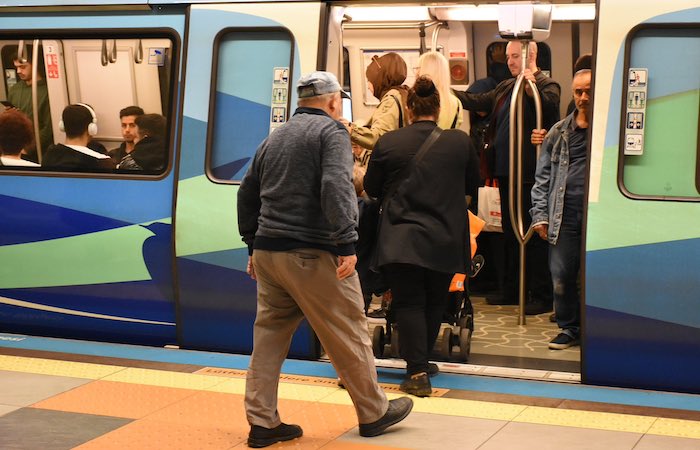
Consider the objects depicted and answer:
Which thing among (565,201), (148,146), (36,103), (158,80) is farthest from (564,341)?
(36,103)

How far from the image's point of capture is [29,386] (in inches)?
255

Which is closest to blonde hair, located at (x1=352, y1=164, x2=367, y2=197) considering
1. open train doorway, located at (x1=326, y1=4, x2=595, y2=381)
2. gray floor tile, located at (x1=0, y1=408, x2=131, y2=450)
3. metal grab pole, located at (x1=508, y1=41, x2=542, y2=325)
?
open train doorway, located at (x1=326, y1=4, x2=595, y2=381)

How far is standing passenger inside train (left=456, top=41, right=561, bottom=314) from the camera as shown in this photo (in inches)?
325

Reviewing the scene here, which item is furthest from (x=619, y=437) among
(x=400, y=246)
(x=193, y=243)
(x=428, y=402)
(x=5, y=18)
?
(x=5, y=18)

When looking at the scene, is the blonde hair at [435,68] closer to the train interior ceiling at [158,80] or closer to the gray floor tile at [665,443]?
the train interior ceiling at [158,80]

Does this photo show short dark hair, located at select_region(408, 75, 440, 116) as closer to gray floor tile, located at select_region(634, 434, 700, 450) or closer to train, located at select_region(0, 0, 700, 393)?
train, located at select_region(0, 0, 700, 393)

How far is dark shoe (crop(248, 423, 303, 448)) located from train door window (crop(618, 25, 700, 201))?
7.58 feet

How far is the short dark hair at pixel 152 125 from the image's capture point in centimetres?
738

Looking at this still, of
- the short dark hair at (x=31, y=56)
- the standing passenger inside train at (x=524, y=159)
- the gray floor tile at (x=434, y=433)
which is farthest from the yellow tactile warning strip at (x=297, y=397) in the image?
the standing passenger inside train at (x=524, y=159)

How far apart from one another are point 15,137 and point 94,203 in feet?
2.79

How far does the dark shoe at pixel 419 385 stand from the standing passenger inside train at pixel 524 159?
237 cm

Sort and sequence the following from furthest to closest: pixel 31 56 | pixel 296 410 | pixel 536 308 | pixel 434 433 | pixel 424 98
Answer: pixel 536 308
pixel 31 56
pixel 424 98
pixel 296 410
pixel 434 433

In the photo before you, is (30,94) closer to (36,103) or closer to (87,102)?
(36,103)

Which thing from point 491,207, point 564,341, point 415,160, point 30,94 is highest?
point 30,94
